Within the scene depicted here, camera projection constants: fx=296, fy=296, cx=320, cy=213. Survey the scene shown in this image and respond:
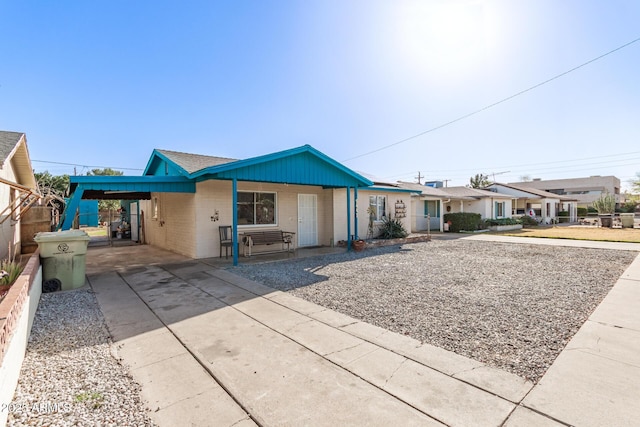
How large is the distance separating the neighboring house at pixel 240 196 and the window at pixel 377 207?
7 cm

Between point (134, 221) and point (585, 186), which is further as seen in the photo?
point (585, 186)

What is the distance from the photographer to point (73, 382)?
107 inches

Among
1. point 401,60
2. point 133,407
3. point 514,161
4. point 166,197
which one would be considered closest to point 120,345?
point 133,407

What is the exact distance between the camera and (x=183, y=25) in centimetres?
975

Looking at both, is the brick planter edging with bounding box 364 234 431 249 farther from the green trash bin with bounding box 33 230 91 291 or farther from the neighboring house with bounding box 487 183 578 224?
the neighboring house with bounding box 487 183 578 224

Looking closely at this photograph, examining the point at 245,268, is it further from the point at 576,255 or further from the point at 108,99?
the point at 108,99

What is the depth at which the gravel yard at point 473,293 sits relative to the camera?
3.60 meters

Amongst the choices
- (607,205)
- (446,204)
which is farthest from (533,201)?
(446,204)

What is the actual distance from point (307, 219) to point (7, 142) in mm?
9386

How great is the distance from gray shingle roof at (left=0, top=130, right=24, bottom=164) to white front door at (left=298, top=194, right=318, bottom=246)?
839 centimetres

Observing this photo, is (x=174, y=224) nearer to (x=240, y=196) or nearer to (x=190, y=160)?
(x=190, y=160)

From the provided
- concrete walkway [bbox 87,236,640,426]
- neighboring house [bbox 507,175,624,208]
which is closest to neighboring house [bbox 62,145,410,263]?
concrete walkway [bbox 87,236,640,426]

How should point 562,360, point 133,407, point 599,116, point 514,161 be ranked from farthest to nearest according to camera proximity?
point 514,161
point 599,116
point 562,360
point 133,407

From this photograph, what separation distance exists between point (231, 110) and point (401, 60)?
8.48 m
